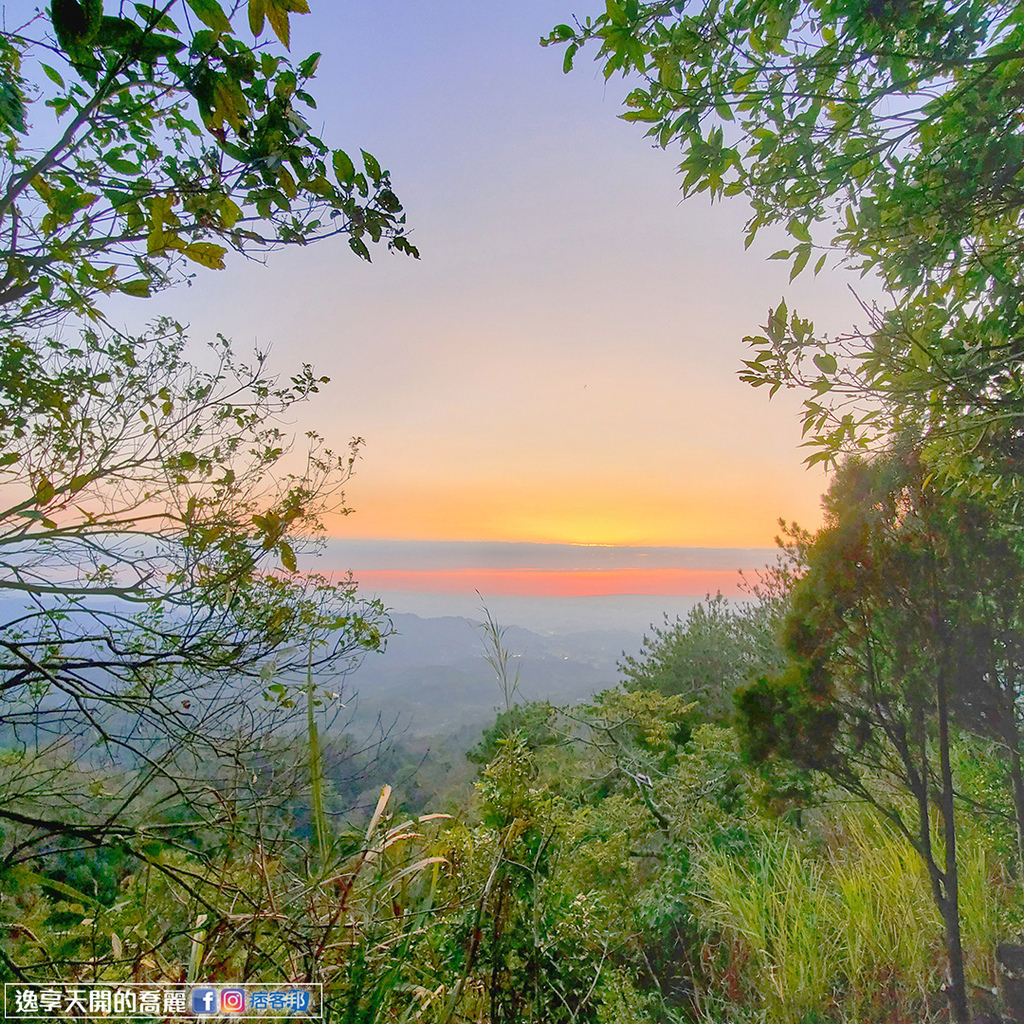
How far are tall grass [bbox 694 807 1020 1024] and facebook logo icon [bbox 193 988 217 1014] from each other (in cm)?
179

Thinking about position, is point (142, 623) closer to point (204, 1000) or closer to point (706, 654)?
point (204, 1000)

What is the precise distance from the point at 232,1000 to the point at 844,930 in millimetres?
2135

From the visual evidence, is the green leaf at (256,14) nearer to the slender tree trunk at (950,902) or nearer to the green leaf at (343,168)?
the green leaf at (343,168)

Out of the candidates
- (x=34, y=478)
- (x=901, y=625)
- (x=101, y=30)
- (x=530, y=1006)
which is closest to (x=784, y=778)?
(x=901, y=625)

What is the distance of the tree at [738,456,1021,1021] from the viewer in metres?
1.55

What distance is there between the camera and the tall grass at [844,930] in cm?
151

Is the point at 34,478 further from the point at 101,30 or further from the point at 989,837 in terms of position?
the point at 989,837

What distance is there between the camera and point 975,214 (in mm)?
1071

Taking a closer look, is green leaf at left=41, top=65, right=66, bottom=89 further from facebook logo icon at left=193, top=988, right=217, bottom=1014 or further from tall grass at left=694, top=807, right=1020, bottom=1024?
tall grass at left=694, top=807, right=1020, bottom=1024

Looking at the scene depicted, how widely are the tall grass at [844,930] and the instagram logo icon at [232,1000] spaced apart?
1754 millimetres

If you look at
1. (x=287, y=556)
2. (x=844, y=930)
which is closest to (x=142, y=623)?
(x=287, y=556)

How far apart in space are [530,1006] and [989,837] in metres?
2.18

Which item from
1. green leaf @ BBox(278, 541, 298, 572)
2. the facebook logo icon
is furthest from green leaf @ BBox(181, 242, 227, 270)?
the facebook logo icon

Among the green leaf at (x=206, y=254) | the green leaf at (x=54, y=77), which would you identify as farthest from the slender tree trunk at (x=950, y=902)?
the green leaf at (x=54, y=77)
